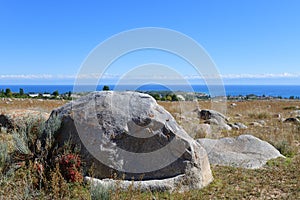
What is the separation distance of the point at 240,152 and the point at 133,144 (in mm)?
4143

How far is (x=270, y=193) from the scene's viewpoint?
5.65 metres

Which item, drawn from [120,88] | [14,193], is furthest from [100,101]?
[14,193]

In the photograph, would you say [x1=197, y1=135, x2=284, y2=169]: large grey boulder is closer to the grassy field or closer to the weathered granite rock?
the grassy field

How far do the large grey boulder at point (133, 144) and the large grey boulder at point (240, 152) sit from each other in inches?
71.1

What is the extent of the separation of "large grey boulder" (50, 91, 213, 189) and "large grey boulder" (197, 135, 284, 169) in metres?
1.81

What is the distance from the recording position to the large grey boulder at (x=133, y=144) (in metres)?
6.00

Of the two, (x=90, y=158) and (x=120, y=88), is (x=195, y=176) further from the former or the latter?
(x=120, y=88)

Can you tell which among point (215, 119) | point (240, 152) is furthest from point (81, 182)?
point (215, 119)

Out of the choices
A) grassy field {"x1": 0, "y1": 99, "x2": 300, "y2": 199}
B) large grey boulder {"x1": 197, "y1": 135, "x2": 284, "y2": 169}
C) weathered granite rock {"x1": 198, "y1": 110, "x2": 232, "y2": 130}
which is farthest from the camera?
weathered granite rock {"x1": 198, "y1": 110, "x2": 232, "y2": 130}

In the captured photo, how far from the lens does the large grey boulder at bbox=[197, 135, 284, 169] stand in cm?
790

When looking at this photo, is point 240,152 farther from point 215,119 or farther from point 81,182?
point 215,119

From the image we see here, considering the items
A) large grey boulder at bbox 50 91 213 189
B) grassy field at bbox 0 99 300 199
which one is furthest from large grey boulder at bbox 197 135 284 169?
large grey boulder at bbox 50 91 213 189

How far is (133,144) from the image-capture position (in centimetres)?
620

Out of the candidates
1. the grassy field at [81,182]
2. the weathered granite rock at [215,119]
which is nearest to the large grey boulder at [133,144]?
the grassy field at [81,182]
